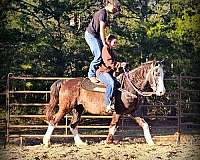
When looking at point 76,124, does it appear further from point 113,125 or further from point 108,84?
point 108,84

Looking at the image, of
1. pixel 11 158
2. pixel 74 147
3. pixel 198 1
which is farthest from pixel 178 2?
pixel 11 158

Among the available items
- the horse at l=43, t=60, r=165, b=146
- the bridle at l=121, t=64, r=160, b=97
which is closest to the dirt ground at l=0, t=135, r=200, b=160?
the horse at l=43, t=60, r=165, b=146

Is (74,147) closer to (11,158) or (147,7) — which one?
(11,158)

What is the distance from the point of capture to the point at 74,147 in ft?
25.6

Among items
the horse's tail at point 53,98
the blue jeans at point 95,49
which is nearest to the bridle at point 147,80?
the blue jeans at point 95,49

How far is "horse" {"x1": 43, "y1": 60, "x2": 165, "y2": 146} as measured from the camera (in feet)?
25.8

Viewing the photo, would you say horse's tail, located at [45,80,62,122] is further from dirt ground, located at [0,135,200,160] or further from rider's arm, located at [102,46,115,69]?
rider's arm, located at [102,46,115,69]

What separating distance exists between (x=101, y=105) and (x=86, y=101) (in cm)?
29

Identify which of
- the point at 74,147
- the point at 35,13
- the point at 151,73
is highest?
the point at 35,13

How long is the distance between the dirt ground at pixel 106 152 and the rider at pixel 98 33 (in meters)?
1.21

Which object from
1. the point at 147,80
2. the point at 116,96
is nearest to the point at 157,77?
the point at 147,80

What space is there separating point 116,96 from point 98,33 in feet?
3.57

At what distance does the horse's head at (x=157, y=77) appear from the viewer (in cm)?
771

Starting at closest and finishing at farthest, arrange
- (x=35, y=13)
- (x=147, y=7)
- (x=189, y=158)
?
(x=189, y=158)
(x=35, y=13)
(x=147, y=7)
